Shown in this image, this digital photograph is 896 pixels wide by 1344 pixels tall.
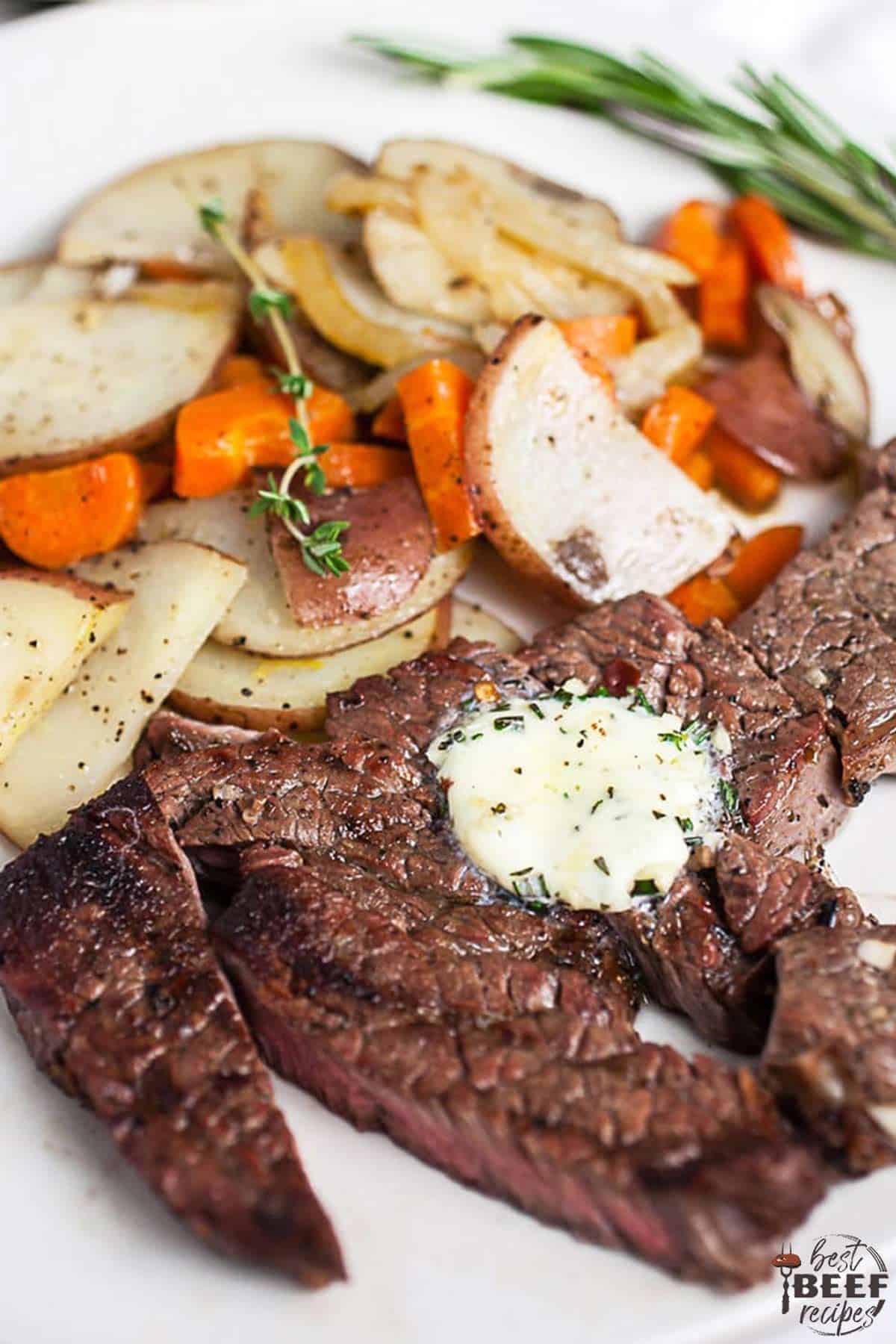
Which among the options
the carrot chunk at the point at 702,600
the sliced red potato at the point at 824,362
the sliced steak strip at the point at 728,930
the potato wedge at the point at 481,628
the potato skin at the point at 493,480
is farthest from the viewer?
the sliced red potato at the point at 824,362

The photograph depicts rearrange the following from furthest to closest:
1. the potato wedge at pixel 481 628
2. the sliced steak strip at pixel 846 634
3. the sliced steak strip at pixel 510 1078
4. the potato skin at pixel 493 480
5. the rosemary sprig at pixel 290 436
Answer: the potato wedge at pixel 481 628 < the potato skin at pixel 493 480 < the rosemary sprig at pixel 290 436 < the sliced steak strip at pixel 846 634 < the sliced steak strip at pixel 510 1078

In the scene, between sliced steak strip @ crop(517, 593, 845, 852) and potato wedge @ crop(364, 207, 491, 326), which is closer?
sliced steak strip @ crop(517, 593, 845, 852)

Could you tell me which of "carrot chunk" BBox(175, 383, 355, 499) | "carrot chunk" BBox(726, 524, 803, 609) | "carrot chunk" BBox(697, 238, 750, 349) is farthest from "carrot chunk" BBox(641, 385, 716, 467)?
"carrot chunk" BBox(175, 383, 355, 499)

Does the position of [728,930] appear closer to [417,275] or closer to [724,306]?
[417,275]

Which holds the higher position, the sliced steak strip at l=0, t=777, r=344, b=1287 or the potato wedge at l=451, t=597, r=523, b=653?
the potato wedge at l=451, t=597, r=523, b=653

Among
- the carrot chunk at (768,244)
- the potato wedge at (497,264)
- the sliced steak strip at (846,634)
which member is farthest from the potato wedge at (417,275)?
the sliced steak strip at (846,634)

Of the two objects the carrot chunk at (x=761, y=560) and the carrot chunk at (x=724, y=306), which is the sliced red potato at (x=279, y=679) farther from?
the carrot chunk at (x=724, y=306)

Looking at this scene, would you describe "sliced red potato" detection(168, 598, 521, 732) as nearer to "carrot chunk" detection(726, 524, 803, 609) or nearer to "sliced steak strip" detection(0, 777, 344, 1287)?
"sliced steak strip" detection(0, 777, 344, 1287)

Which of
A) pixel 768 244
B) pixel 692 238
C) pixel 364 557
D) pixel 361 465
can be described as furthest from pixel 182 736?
pixel 768 244
